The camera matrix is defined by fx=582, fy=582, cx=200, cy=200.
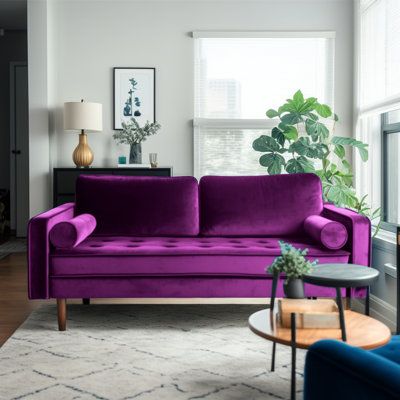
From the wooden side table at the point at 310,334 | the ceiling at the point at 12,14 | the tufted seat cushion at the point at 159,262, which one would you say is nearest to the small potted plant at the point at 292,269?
the wooden side table at the point at 310,334

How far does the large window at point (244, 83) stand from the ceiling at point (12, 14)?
2081 mm

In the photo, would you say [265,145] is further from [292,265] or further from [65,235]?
[292,265]

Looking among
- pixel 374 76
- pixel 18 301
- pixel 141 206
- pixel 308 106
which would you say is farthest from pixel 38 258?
pixel 374 76

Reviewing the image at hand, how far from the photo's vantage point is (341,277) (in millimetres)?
2506

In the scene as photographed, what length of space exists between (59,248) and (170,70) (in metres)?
2.98

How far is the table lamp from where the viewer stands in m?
5.35

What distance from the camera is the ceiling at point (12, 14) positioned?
20.5 ft

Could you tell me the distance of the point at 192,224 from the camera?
3.90 meters

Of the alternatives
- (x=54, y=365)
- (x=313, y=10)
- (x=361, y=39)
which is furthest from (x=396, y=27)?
(x=54, y=365)

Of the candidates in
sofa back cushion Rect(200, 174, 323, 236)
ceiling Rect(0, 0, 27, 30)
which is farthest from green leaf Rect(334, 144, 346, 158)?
ceiling Rect(0, 0, 27, 30)

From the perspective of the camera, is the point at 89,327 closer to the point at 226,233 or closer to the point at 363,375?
the point at 226,233

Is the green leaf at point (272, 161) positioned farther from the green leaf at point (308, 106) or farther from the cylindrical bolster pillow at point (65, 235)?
the cylindrical bolster pillow at point (65, 235)

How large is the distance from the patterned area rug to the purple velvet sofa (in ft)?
0.77

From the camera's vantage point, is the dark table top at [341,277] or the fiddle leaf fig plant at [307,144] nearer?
the dark table top at [341,277]
